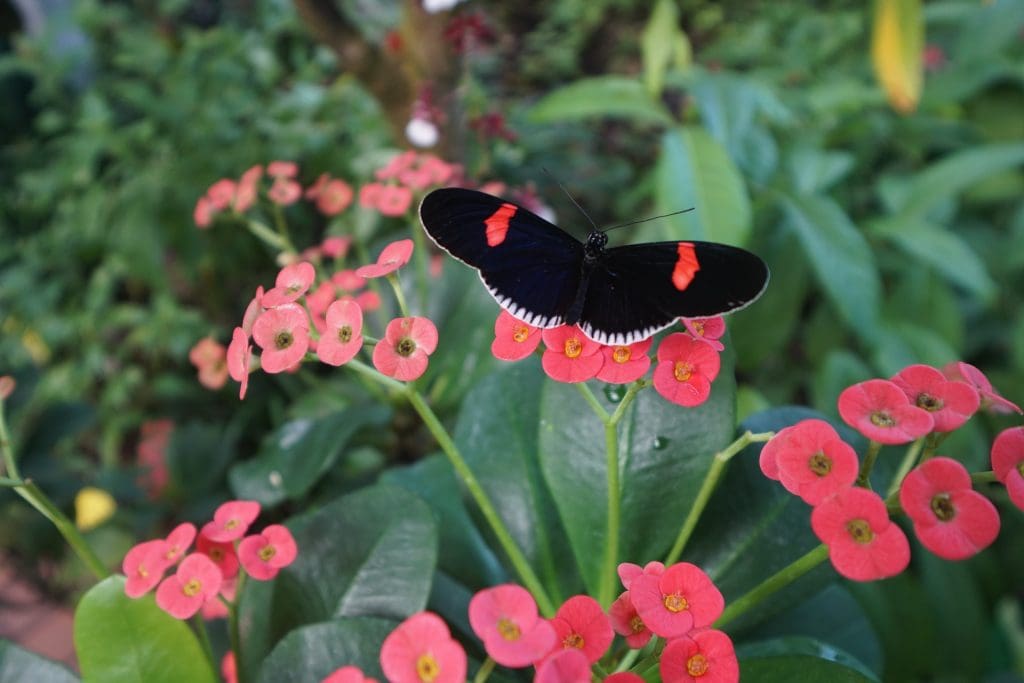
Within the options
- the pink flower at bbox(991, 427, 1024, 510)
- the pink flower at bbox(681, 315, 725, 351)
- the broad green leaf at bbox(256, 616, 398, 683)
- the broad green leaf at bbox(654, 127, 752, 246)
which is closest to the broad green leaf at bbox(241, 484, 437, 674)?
the broad green leaf at bbox(256, 616, 398, 683)

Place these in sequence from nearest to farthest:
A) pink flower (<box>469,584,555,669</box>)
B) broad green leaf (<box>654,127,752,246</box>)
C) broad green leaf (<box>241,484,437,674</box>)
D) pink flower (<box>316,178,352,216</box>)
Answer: pink flower (<box>469,584,555,669</box>) < broad green leaf (<box>241,484,437,674</box>) < pink flower (<box>316,178,352,216</box>) < broad green leaf (<box>654,127,752,246</box>)

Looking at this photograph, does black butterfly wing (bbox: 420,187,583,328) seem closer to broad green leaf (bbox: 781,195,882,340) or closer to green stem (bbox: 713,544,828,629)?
green stem (bbox: 713,544,828,629)

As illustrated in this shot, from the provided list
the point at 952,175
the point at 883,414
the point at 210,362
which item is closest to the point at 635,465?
the point at 883,414

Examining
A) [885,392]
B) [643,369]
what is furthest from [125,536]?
[885,392]

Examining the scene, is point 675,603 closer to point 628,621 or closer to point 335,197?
point 628,621

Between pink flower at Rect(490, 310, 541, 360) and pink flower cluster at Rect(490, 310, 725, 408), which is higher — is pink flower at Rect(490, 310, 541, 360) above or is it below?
above
